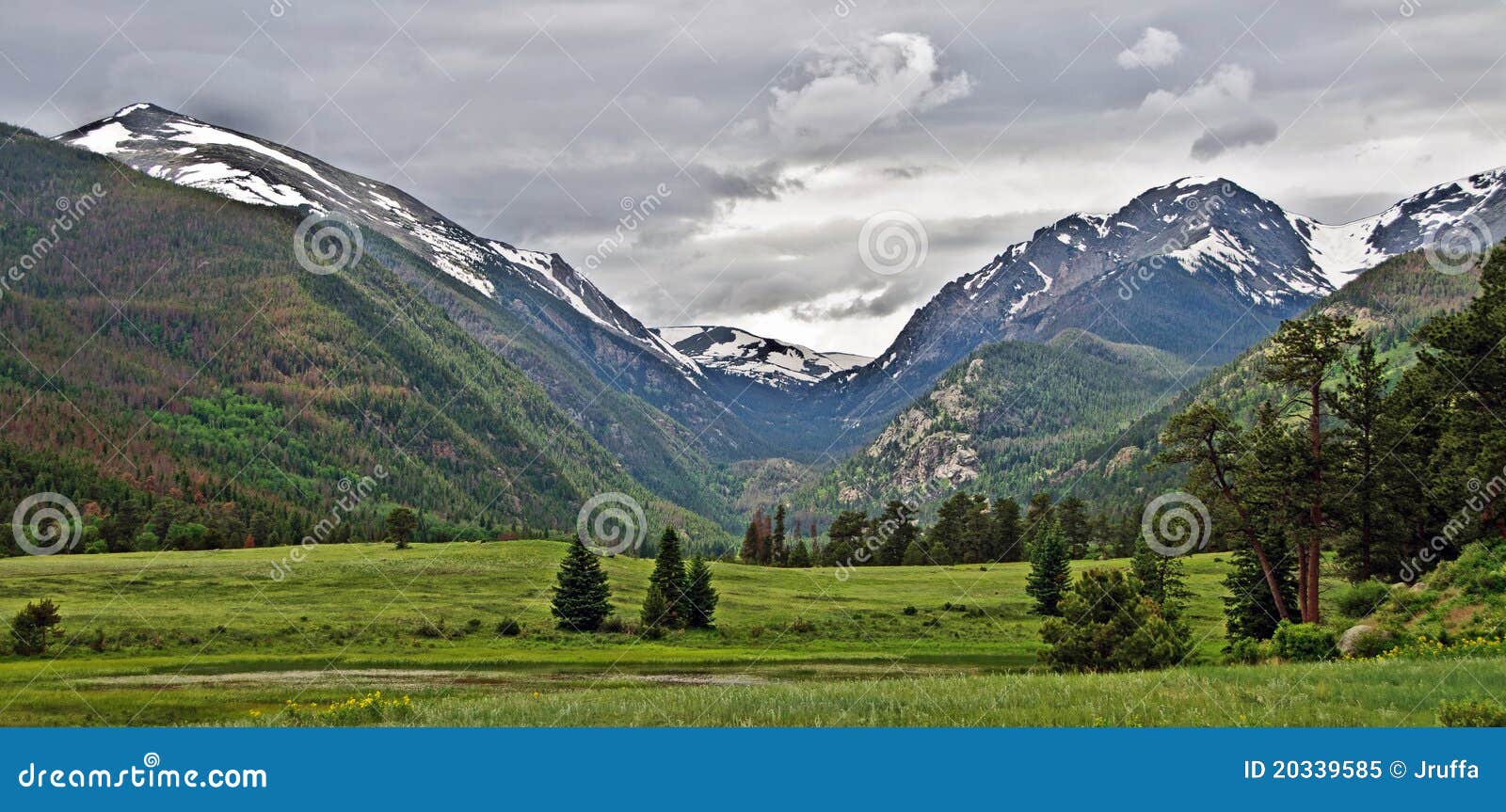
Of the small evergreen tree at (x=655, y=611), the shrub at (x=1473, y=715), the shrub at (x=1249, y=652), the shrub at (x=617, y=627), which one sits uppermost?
the shrub at (x=1473, y=715)

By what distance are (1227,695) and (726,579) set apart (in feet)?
347

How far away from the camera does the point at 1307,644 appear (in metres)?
35.3

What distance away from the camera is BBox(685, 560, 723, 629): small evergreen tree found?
9069cm

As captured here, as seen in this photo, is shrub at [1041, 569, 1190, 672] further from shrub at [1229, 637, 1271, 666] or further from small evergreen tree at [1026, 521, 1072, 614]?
small evergreen tree at [1026, 521, 1072, 614]

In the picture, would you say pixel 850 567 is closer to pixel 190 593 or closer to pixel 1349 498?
pixel 190 593

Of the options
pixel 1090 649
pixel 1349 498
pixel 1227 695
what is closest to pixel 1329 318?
pixel 1349 498

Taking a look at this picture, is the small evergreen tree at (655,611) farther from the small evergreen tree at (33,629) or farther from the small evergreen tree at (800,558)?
the small evergreen tree at (800,558)

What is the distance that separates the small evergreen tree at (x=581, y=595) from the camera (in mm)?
88375

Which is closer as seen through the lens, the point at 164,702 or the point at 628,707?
the point at 628,707

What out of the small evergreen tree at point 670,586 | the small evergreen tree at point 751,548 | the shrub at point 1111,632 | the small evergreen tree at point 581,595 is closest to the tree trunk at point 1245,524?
the shrub at point 1111,632

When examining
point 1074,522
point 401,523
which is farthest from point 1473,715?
point 1074,522

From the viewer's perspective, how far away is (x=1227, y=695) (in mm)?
19594

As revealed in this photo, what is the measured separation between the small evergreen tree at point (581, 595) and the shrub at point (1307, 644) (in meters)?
62.5

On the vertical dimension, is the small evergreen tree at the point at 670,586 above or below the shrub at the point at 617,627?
above
